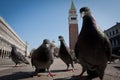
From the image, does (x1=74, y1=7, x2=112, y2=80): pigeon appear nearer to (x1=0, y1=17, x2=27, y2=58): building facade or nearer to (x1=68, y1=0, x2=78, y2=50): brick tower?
(x1=0, y1=17, x2=27, y2=58): building facade

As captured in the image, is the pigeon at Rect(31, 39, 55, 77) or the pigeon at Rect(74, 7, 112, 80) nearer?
the pigeon at Rect(74, 7, 112, 80)

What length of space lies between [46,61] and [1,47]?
6132 cm

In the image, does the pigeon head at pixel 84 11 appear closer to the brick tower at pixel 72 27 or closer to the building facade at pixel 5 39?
the building facade at pixel 5 39

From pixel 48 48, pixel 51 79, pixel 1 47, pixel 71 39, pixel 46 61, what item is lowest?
pixel 51 79

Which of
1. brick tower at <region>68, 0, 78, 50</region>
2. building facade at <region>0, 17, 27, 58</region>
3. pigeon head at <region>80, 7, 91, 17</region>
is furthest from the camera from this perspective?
brick tower at <region>68, 0, 78, 50</region>

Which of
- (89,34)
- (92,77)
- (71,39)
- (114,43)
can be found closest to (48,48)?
(92,77)

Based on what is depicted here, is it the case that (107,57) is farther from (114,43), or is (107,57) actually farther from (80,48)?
(114,43)

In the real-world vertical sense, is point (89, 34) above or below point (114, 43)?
below

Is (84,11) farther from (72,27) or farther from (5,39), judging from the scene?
(72,27)

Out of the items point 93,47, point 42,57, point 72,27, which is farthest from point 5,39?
point 93,47

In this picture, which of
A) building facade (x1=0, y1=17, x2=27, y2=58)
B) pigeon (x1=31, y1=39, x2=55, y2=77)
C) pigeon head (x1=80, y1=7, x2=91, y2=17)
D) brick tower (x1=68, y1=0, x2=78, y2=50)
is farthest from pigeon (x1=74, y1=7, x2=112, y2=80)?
brick tower (x1=68, y1=0, x2=78, y2=50)

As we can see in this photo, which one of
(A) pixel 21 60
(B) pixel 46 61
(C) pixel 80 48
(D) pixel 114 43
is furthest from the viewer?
(D) pixel 114 43

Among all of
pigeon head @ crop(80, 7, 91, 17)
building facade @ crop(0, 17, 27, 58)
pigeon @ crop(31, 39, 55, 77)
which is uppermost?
building facade @ crop(0, 17, 27, 58)

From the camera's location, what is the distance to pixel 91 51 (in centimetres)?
415
